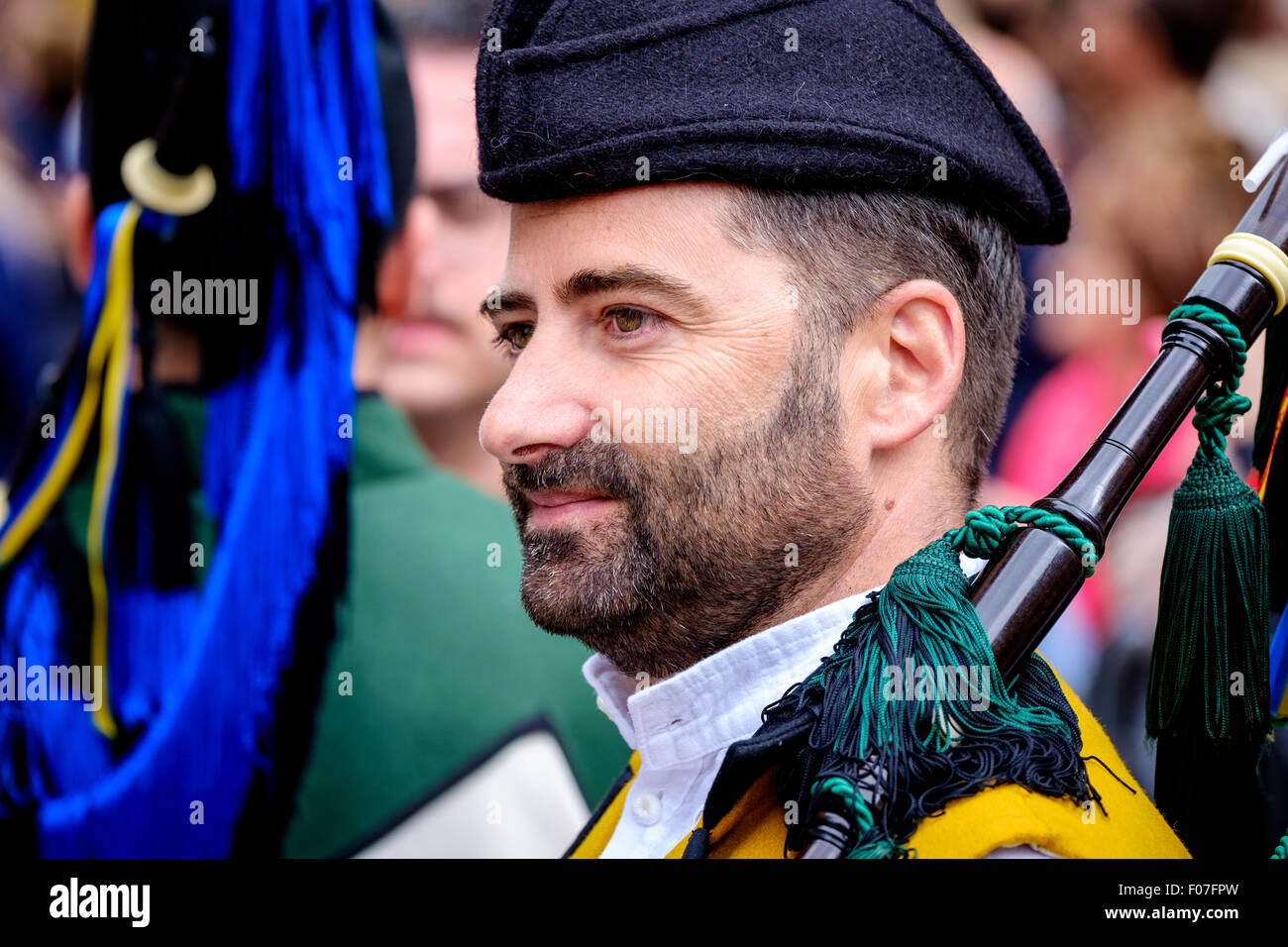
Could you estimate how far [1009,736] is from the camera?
138cm

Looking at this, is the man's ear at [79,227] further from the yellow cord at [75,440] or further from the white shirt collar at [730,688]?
the white shirt collar at [730,688]

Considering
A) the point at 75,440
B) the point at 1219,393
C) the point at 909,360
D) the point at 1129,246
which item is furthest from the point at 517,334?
the point at 1129,246

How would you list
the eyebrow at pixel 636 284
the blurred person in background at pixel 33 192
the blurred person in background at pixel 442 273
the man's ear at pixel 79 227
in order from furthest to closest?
the blurred person in background at pixel 33 192 < the man's ear at pixel 79 227 < the blurred person in background at pixel 442 273 < the eyebrow at pixel 636 284

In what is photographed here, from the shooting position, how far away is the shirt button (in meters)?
1.76

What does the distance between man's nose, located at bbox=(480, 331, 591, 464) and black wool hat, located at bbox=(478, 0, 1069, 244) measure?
24cm

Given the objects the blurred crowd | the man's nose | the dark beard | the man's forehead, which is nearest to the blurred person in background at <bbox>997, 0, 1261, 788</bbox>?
the blurred crowd

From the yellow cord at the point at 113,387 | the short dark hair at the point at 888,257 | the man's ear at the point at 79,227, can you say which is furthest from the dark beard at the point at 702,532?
the man's ear at the point at 79,227

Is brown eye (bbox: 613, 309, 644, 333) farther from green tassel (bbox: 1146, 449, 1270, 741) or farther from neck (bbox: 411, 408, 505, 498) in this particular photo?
neck (bbox: 411, 408, 505, 498)

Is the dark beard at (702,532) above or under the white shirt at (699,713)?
above

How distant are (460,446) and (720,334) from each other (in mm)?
1830

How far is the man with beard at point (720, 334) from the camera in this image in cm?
164

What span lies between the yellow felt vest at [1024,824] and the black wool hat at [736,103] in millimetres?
771

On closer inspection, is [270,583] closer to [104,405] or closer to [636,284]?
[104,405]
